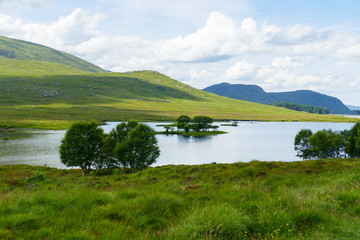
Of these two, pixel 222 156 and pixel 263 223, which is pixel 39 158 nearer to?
pixel 222 156

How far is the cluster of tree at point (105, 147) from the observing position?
187 ft

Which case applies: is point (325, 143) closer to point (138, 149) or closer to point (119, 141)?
point (138, 149)

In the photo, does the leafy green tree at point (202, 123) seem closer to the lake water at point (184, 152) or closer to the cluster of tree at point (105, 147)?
the lake water at point (184, 152)

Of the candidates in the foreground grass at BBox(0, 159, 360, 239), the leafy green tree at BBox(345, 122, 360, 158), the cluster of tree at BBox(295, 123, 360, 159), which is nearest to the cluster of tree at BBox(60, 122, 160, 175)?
the cluster of tree at BBox(295, 123, 360, 159)

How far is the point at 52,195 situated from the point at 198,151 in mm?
96382

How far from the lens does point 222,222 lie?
5605mm

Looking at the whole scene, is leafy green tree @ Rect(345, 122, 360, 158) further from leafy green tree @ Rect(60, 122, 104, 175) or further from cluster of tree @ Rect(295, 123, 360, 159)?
leafy green tree @ Rect(60, 122, 104, 175)

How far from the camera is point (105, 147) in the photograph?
59469mm

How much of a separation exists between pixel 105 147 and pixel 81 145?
5571 millimetres

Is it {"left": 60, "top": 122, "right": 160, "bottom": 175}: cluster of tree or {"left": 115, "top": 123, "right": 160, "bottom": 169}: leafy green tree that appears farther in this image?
{"left": 115, "top": 123, "right": 160, "bottom": 169}: leafy green tree

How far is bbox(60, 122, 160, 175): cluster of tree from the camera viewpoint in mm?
57094

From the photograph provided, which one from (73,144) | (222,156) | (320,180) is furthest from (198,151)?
(320,180)

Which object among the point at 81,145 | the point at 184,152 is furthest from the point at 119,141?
the point at 184,152

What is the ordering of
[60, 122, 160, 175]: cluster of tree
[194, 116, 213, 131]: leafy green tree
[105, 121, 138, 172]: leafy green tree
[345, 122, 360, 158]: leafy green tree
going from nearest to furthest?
[60, 122, 160, 175]: cluster of tree, [105, 121, 138, 172]: leafy green tree, [345, 122, 360, 158]: leafy green tree, [194, 116, 213, 131]: leafy green tree
